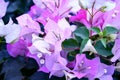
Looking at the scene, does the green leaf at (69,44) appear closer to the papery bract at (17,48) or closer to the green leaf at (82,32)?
the green leaf at (82,32)

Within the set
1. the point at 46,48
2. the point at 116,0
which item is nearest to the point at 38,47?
the point at 46,48

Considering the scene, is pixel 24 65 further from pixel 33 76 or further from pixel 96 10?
pixel 96 10

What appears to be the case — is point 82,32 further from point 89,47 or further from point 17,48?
point 17,48

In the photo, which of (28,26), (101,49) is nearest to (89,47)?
(101,49)

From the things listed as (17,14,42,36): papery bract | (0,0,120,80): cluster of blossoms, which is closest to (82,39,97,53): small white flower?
(0,0,120,80): cluster of blossoms

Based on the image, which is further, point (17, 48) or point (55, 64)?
point (17, 48)

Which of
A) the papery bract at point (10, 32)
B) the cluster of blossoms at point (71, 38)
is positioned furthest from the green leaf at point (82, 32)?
the papery bract at point (10, 32)

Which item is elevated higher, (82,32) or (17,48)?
(82,32)
